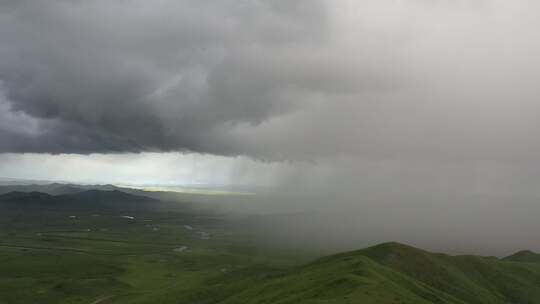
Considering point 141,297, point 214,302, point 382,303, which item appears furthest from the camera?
point 141,297

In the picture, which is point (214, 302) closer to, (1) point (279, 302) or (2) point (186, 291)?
(2) point (186, 291)

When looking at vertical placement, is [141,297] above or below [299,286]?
below

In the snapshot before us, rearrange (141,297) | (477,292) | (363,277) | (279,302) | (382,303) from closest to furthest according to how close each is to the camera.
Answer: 1. (382,303)
2. (279,302)
3. (363,277)
4. (477,292)
5. (141,297)

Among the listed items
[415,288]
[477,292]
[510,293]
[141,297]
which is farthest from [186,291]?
[510,293]

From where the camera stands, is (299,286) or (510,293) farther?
(510,293)

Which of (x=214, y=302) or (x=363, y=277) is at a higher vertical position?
(x=363, y=277)

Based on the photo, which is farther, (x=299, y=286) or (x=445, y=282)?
(x=445, y=282)

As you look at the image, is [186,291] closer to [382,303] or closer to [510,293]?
[382,303]

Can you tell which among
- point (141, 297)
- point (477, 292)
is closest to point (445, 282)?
point (477, 292)

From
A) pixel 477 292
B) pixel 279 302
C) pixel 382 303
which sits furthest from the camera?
pixel 477 292
